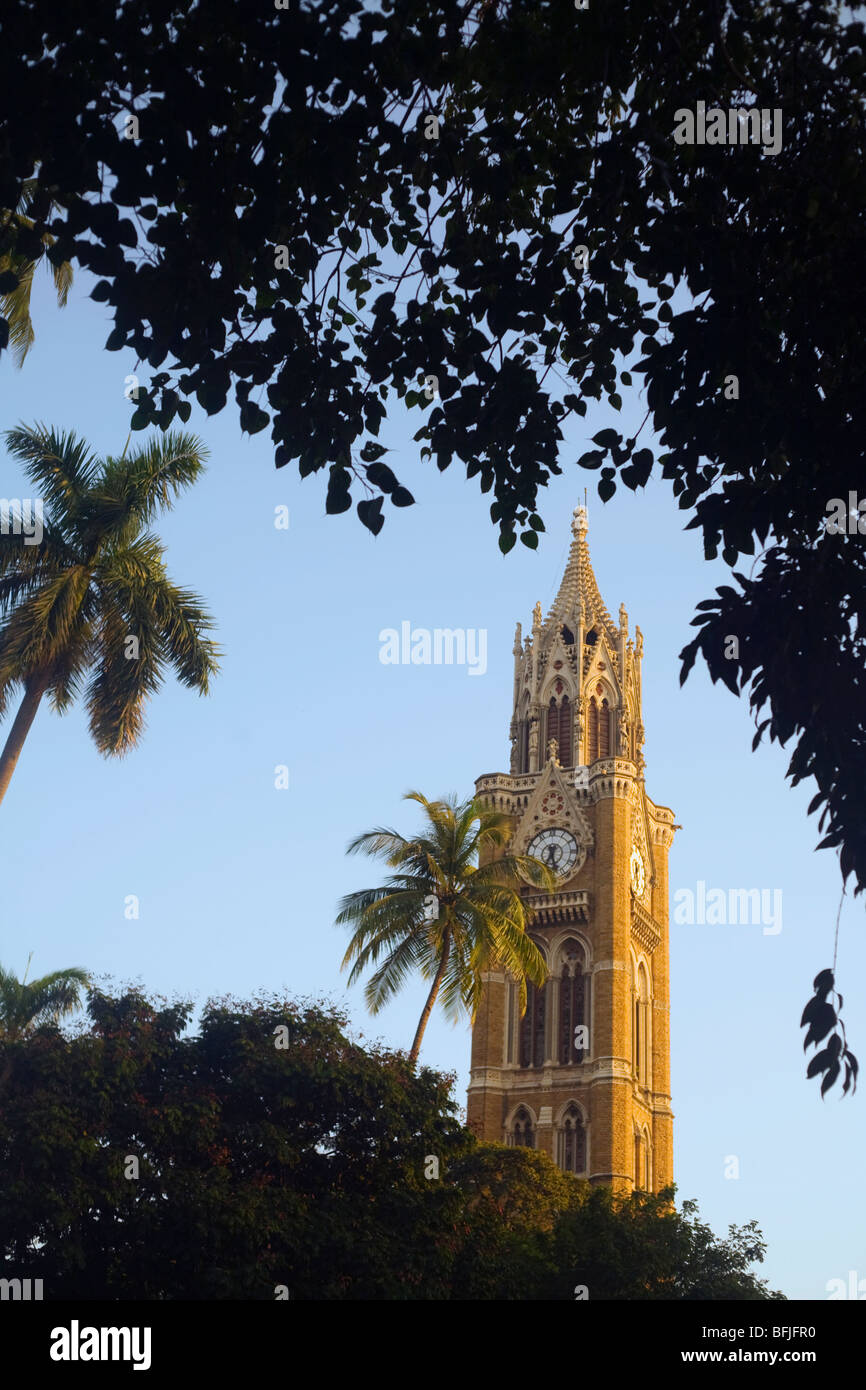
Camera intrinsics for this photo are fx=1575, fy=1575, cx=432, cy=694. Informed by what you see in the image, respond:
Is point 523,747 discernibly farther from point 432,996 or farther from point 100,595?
point 100,595

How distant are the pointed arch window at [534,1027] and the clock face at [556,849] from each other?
5.70 meters

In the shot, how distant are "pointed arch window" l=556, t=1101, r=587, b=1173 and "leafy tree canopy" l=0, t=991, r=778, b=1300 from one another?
3744cm

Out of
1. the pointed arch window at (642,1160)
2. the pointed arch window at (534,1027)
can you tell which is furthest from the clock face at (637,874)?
the pointed arch window at (642,1160)

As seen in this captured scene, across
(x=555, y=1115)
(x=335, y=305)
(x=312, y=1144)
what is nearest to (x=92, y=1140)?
(x=312, y=1144)

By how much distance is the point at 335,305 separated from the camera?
11.4 m

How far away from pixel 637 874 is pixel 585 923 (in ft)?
14.5

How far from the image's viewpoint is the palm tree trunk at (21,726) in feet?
82.7

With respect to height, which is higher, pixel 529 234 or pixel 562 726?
pixel 562 726

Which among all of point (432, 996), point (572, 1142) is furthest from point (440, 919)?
point (572, 1142)

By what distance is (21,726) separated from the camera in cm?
2605

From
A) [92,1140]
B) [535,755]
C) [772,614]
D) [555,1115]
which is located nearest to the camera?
[772,614]

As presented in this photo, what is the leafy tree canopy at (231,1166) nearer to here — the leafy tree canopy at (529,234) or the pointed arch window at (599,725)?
the leafy tree canopy at (529,234)
